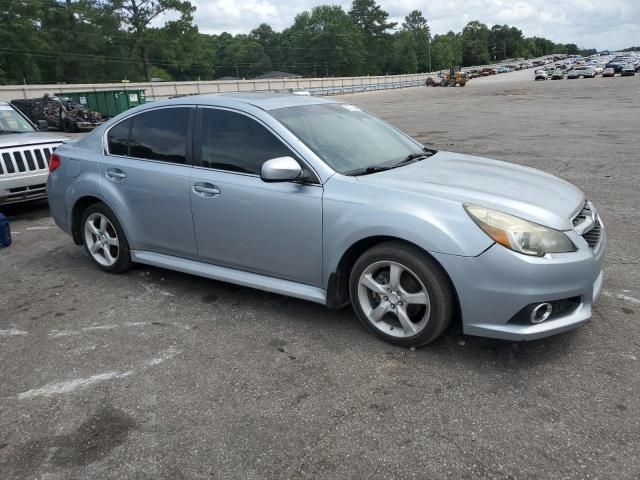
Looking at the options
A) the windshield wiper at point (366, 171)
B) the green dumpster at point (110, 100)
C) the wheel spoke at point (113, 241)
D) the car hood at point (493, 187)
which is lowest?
the green dumpster at point (110, 100)

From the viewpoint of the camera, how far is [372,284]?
11.8ft

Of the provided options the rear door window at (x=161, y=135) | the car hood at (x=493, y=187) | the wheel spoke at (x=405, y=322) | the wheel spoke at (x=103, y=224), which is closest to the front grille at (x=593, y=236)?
the car hood at (x=493, y=187)

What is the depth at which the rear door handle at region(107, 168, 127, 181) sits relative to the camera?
4.80 metres

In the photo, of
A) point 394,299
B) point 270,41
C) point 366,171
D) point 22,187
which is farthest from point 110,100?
point 270,41

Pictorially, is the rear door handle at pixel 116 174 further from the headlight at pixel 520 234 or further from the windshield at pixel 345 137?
the headlight at pixel 520 234

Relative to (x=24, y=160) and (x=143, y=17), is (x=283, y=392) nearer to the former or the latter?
(x=24, y=160)

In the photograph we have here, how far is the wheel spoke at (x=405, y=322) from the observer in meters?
3.51

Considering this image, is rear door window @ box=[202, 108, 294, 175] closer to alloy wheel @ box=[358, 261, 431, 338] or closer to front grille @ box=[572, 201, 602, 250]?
alloy wheel @ box=[358, 261, 431, 338]

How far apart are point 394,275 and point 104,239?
118 inches

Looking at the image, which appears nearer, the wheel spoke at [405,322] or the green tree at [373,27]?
the wheel spoke at [405,322]

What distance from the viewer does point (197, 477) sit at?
2549 millimetres

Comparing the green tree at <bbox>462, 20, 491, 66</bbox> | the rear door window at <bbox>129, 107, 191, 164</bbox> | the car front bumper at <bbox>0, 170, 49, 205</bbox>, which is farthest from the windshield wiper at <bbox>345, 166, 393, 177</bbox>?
the green tree at <bbox>462, 20, 491, 66</bbox>

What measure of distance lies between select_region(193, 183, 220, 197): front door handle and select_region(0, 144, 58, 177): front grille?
461 cm

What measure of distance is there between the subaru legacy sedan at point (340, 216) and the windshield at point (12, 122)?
173 inches
